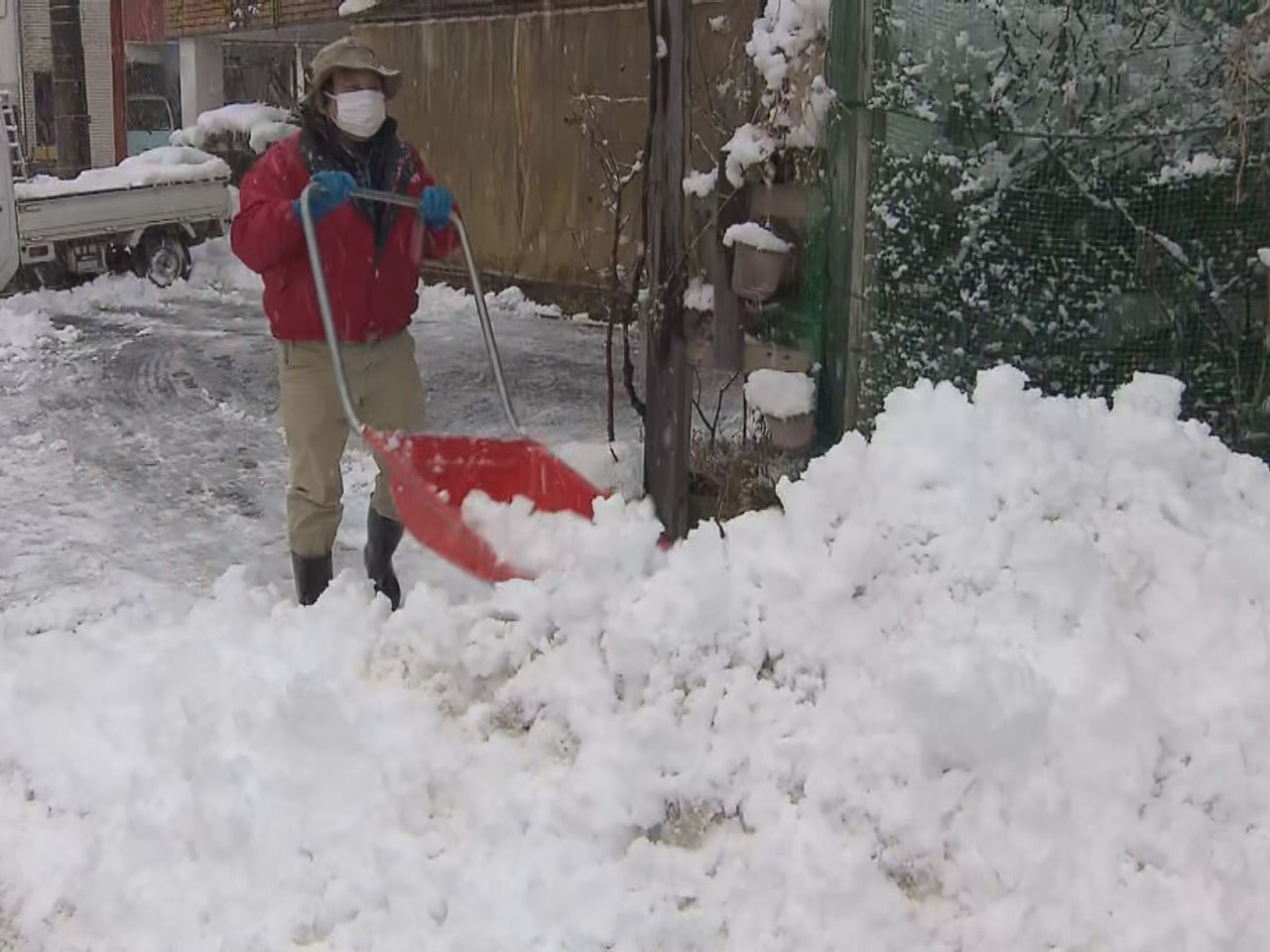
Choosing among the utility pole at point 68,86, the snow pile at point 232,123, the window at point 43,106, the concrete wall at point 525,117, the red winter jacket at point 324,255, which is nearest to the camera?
the red winter jacket at point 324,255

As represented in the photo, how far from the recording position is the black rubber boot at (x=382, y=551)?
4.52 metres

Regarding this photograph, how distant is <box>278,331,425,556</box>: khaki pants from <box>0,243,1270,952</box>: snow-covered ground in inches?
18.9

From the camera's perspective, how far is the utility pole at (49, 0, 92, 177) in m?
16.2

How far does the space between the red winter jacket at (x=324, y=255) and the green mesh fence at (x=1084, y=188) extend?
157 cm

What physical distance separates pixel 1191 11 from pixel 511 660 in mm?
2654

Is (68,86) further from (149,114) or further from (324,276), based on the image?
(324,276)

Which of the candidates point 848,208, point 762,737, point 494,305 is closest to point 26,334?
point 494,305

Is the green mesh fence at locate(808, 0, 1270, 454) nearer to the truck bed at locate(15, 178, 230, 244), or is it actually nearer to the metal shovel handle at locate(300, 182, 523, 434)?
the metal shovel handle at locate(300, 182, 523, 434)

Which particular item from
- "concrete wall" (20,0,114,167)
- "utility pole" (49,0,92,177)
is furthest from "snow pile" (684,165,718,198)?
"concrete wall" (20,0,114,167)

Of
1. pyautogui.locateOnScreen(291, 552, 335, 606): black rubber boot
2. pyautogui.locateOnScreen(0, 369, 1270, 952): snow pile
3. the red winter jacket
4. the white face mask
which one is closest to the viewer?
pyautogui.locateOnScreen(0, 369, 1270, 952): snow pile

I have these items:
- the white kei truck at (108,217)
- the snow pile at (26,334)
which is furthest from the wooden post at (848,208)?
the white kei truck at (108,217)

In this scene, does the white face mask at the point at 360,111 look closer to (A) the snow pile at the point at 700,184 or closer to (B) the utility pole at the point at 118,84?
(A) the snow pile at the point at 700,184

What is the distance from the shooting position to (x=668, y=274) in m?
4.62

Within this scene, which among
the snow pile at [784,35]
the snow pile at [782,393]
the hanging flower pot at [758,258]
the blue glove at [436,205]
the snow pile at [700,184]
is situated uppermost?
the snow pile at [784,35]
